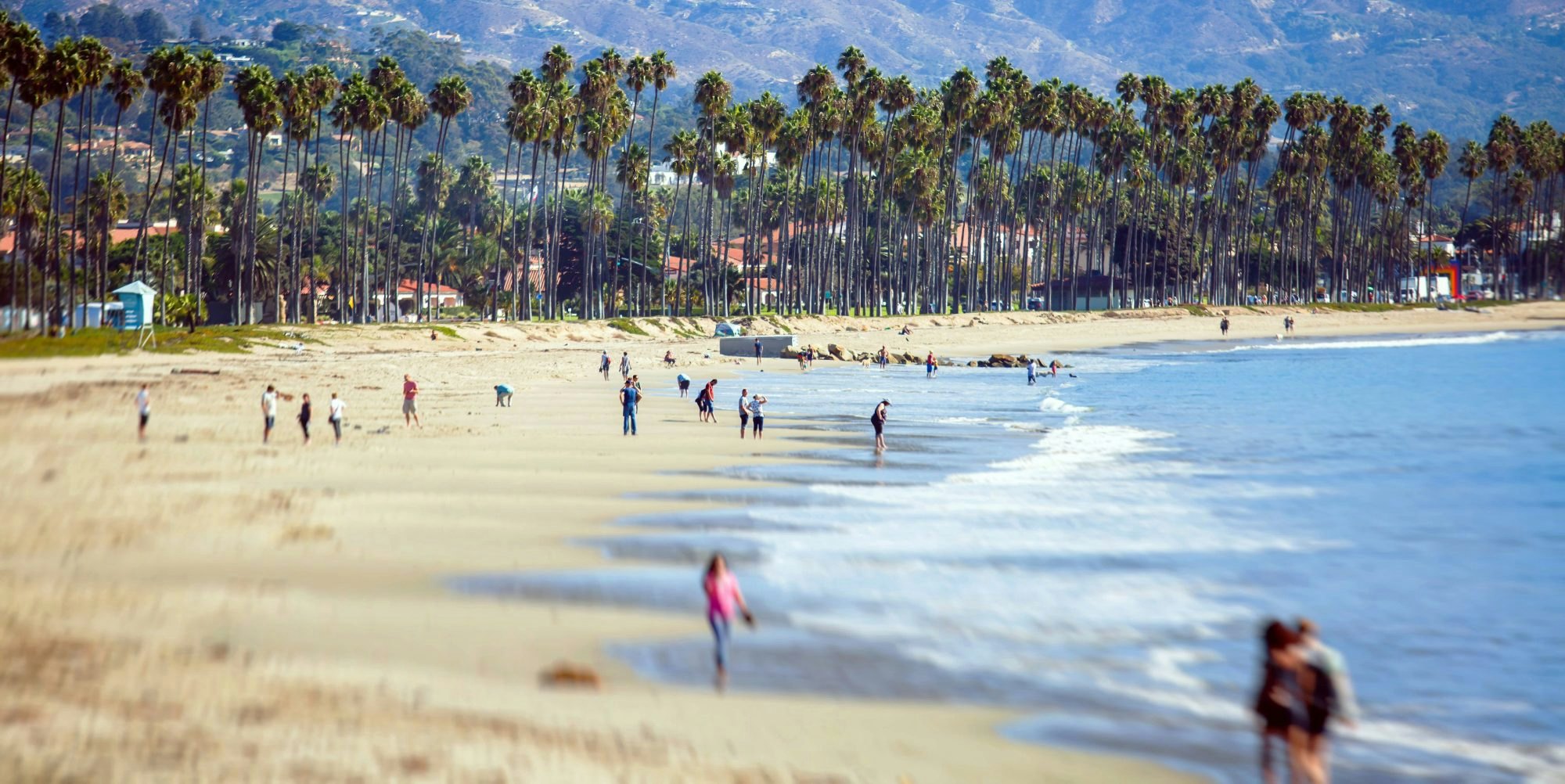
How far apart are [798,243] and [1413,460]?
84.0 m

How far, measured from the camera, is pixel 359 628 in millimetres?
12320

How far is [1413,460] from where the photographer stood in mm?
28406

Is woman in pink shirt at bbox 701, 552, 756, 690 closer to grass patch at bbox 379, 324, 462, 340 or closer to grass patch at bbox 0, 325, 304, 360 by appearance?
grass patch at bbox 0, 325, 304, 360

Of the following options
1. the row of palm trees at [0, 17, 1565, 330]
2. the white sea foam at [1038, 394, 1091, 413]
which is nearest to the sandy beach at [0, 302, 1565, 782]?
the white sea foam at [1038, 394, 1091, 413]

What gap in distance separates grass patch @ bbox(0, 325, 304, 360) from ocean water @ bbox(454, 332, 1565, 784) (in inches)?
1187

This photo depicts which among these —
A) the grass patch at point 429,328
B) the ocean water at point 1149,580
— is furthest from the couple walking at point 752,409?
the grass patch at point 429,328

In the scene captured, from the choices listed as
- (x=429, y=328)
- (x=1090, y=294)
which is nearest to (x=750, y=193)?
(x=1090, y=294)

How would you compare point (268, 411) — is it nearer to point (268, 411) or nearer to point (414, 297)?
→ point (268, 411)

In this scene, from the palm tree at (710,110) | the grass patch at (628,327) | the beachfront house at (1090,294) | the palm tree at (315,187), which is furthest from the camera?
the beachfront house at (1090,294)

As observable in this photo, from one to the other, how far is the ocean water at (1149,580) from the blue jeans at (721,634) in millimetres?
218

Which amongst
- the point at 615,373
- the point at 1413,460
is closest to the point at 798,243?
the point at 615,373

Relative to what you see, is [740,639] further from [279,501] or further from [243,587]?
[279,501]

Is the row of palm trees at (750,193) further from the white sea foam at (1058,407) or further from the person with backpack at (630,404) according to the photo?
the white sea foam at (1058,407)

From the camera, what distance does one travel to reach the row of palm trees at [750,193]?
72.0 metres
